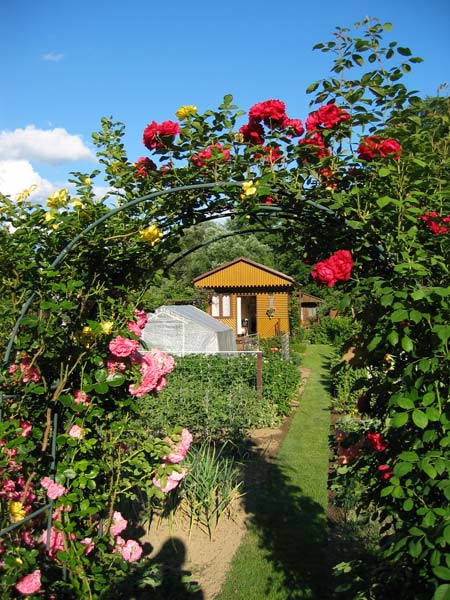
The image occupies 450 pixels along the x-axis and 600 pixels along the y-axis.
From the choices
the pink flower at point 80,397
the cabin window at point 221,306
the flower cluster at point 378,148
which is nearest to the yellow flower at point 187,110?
the flower cluster at point 378,148

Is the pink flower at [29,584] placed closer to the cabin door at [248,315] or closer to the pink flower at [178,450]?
the pink flower at [178,450]

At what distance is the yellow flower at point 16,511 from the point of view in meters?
2.29

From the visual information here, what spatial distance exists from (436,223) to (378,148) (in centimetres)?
40

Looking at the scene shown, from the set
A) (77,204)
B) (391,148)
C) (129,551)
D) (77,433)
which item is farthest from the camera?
(129,551)

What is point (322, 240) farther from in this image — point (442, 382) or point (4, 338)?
point (4, 338)

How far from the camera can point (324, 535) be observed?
462 centimetres

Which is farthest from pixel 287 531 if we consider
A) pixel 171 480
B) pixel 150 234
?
pixel 150 234

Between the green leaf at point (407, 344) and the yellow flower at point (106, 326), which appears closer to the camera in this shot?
the green leaf at point (407, 344)

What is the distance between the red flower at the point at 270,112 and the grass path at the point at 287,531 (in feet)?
10.1

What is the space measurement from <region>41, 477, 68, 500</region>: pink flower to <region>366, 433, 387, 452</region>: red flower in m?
1.42

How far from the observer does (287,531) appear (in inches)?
185

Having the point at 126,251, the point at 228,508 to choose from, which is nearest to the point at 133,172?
the point at 126,251

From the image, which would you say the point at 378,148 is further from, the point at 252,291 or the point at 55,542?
the point at 252,291

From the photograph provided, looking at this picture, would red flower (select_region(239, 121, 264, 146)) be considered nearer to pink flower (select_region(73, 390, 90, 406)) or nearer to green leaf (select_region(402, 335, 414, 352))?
green leaf (select_region(402, 335, 414, 352))
